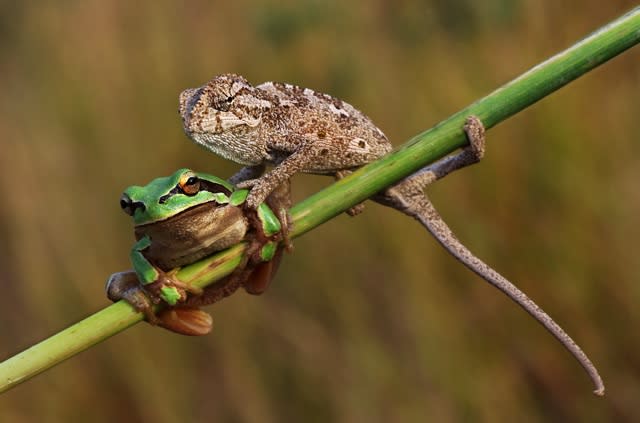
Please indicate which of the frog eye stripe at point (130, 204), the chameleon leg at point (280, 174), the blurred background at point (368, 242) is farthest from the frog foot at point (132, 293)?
the blurred background at point (368, 242)

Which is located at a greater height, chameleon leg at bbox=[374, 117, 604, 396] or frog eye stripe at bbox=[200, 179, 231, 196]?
frog eye stripe at bbox=[200, 179, 231, 196]

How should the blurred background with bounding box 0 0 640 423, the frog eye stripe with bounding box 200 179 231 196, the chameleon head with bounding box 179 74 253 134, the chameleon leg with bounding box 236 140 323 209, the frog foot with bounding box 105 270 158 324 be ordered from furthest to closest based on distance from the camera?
the blurred background with bounding box 0 0 640 423 < the chameleon head with bounding box 179 74 253 134 < the chameleon leg with bounding box 236 140 323 209 < the frog eye stripe with bounding box 200 179 231 196 < the frog foot with bounding box 105 270 158 324

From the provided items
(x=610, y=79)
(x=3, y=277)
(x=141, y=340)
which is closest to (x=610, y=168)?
(x=610, y=79)

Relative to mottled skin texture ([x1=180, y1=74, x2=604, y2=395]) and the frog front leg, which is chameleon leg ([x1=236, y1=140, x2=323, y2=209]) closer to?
mottled skin texture ([x1=180, y1=74, x2=604, y2=395])

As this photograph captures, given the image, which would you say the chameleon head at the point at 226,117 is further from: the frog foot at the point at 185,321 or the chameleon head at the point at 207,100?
the frog foot at the point at 185,321

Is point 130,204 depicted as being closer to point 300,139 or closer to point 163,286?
point 163,286

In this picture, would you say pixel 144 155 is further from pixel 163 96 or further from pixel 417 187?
pixel 417 187

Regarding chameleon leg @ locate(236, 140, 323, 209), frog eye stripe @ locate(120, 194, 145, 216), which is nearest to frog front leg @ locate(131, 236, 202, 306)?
frog eye stripe @ locate(120, 194, 145, 216)
